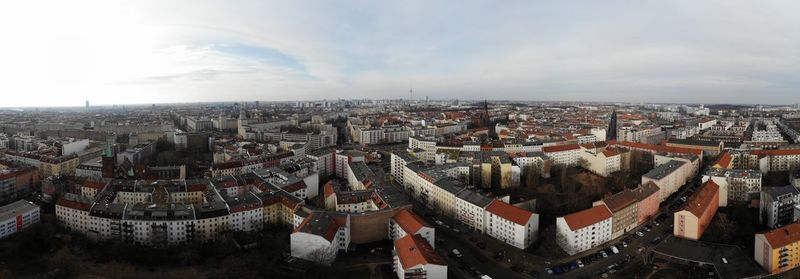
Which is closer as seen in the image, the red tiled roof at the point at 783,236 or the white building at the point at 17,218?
the red tiled roof at the point at 783,236

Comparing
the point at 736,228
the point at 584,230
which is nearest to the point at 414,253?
the point at 584,230

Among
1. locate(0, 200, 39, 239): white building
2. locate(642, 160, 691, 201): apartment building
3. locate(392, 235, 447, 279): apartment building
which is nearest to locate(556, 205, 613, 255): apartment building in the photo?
locate(392, 235, 447, 279): apartment building

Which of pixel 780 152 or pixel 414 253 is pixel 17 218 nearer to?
pixel 414 253

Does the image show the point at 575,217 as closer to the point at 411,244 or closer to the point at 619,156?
the point at 411,244

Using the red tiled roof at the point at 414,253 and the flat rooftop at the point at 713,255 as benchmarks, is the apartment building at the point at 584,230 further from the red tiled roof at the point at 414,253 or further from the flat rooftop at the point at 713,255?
the red tiled roof at the point at 414,253

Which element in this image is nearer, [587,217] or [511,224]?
[587,217]

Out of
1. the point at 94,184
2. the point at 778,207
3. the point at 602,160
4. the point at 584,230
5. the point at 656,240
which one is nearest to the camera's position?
the point at 584,230

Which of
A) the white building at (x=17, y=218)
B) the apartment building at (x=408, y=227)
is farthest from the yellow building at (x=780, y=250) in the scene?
the white building at (x=17, y=218)
